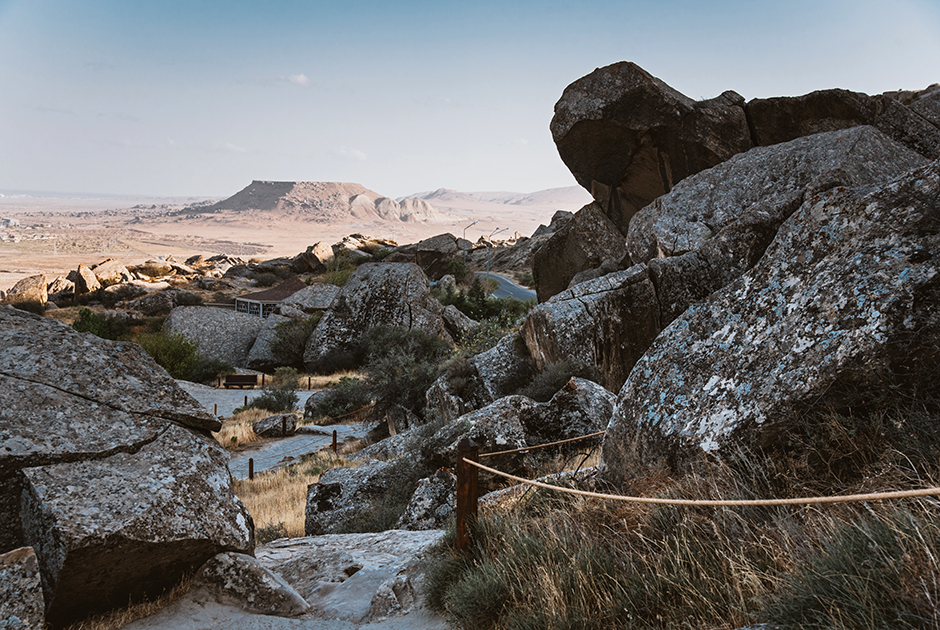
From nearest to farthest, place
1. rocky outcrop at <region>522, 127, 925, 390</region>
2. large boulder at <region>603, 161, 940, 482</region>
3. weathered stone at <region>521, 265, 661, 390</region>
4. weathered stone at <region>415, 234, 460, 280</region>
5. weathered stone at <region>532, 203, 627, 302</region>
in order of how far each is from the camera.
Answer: large boulder at <region>603, 161, 940, 482</region> < rocky outcrop at <region>522, 127, 925, 390</region> < weathered stone at <region>521, 265, 661, 390</region> < weathered stone at <region>532, 203, 627, 302</region> < weathered stone at <region>415, 234, 460, 280</region>

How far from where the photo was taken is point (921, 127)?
12664 millimetres

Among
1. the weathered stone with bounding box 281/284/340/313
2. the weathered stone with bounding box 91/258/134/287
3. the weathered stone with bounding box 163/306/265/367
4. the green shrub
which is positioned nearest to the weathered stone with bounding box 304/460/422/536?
the green shrub

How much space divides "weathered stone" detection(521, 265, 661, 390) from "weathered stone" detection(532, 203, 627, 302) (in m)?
7.22

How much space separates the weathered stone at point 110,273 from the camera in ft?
151

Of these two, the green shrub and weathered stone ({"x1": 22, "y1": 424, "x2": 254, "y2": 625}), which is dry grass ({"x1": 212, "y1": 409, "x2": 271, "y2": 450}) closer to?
the green shrub

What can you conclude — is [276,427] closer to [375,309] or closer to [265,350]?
[375,309]

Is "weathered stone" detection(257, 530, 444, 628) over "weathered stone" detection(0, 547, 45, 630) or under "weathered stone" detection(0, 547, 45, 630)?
under

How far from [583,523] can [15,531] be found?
11.6 feet

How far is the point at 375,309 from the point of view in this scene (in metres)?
24.1

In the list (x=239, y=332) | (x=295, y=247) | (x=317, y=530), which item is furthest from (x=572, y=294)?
(x=295, y=247)

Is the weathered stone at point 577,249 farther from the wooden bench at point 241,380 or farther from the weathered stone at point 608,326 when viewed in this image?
the wooden bench at point 241,380

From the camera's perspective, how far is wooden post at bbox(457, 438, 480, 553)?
13.8 ft

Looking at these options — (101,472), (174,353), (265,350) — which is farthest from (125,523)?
(265,350)

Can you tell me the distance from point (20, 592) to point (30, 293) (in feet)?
150
